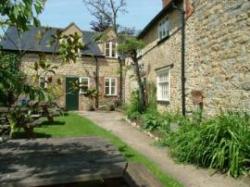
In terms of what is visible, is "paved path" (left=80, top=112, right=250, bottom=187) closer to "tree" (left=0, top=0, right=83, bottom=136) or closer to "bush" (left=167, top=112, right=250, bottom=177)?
"bush" (left=167, top=112, right=250, bottom=177)

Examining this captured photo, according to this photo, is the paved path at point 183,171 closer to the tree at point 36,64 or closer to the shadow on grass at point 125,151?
the shadow on grass at point 125,151

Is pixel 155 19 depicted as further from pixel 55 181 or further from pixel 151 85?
pixel 55 181

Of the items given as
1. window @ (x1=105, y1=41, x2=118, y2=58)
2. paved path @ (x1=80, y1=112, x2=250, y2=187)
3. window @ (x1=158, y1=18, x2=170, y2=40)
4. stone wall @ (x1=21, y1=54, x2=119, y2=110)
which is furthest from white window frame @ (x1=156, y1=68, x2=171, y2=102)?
window @ (x1=105, y1=41, x2=118, y2=58)

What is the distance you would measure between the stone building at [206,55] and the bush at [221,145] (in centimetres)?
117

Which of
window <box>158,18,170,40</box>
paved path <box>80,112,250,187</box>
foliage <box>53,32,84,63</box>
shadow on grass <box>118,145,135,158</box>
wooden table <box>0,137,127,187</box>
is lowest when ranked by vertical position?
paved path <box>80,112,250,187</box>

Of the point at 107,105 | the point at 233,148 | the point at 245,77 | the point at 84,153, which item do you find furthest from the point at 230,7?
the point at 107,105

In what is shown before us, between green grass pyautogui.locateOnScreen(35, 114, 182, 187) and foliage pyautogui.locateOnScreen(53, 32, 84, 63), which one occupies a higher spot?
foliage pyautogui.locateOnScreen(53, 32, 84, 63)

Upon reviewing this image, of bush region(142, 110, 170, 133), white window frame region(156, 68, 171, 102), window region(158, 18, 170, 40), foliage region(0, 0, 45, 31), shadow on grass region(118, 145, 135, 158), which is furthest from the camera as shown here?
window region(158, 18, 170, 40)

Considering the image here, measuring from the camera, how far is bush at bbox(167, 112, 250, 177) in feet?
22.2

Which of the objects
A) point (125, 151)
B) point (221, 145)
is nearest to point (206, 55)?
point (125, 151)

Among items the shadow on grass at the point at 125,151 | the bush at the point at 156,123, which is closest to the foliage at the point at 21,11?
the shadow on grass at the point at 125,151

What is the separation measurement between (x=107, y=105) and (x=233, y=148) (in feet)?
64.7

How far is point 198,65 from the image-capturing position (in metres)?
11.5

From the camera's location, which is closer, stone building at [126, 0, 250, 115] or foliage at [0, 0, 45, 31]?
foliage at [0, 0, 45, 31]
